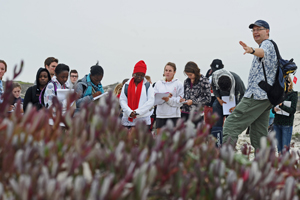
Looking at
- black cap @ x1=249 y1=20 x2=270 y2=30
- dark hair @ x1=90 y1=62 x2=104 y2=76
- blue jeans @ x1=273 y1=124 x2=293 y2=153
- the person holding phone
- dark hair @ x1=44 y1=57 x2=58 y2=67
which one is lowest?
blue jeans @ x1=273 y1=124 x2=293 y2=153

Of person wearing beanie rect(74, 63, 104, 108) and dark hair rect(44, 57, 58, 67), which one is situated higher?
dark hair rect(44, 57, 58, 67)

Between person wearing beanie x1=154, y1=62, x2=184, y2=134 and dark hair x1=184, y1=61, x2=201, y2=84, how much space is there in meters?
0.32

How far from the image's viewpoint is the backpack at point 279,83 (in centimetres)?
488

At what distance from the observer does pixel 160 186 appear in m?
1.55

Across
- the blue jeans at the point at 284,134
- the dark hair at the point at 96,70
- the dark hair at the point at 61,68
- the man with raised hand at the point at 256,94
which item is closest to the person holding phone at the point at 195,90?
the blue jeans at the point at 284,134

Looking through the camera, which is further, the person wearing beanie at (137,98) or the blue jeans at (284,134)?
the blue jeans at (284,134)

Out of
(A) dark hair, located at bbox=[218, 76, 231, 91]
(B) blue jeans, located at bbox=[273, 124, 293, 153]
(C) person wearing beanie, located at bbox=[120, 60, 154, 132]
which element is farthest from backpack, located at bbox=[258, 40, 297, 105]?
(B) blue jeans, located at bbox=[273, 124, 293, 153]

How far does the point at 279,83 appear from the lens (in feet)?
16.1

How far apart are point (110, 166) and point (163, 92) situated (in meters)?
6.08

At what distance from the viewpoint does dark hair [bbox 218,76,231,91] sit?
7.12 m

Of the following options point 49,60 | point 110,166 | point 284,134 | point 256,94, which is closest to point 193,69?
point 284,134

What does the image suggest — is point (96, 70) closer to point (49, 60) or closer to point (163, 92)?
point (49, 60)

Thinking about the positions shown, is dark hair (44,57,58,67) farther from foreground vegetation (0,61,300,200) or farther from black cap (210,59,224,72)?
foreground vegetation (0,61,300,200)

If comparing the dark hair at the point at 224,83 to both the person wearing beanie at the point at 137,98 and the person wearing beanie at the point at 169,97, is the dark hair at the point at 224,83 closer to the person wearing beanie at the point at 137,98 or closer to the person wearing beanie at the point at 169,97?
the person wearing beanie at the point at 169,97
